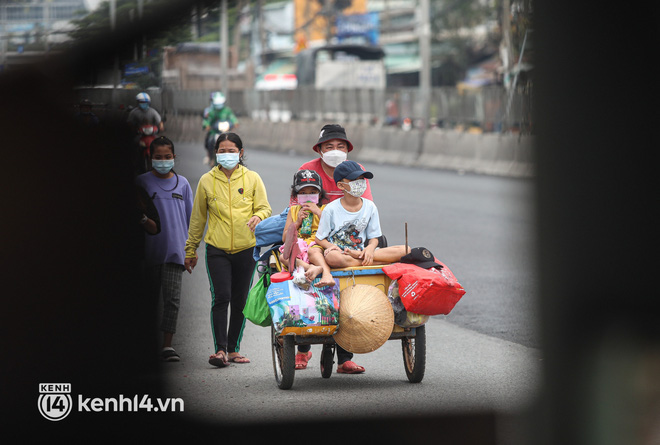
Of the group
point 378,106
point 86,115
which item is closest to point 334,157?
point 86,115

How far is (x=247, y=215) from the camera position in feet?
19.7

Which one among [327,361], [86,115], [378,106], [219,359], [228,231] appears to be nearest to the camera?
[86,115]

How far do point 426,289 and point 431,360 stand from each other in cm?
140

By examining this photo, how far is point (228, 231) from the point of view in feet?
19.8

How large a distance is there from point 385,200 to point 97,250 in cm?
1239

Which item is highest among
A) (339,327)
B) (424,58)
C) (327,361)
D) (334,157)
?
(424,58)

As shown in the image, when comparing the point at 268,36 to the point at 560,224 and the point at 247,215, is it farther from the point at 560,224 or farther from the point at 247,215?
the point at 247,215

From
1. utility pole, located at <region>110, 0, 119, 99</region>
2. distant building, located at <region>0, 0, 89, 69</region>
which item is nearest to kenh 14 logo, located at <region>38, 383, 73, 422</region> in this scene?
utility pole, located at <region>110, 0, 119, 99</region>

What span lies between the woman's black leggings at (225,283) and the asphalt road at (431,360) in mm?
173

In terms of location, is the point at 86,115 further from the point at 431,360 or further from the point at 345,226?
the point at 431,360

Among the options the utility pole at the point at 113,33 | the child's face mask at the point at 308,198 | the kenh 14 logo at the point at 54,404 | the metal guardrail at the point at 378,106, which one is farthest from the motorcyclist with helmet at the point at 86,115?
the metal guardrail at the point at 378,106

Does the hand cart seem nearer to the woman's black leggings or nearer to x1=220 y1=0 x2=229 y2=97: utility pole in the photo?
the woman's black leggings

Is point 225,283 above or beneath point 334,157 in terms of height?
beneath

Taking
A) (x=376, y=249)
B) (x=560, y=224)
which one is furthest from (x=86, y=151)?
(x=376, y=249)
